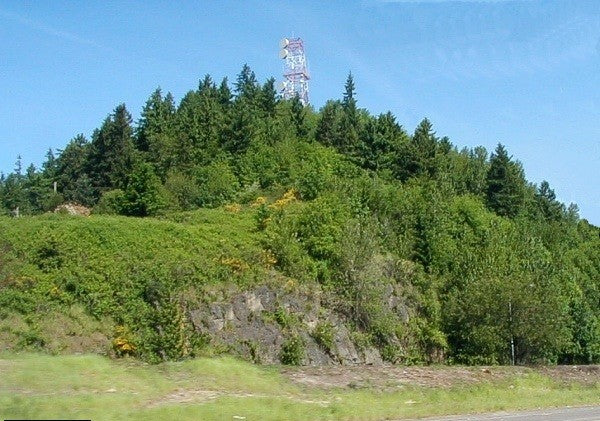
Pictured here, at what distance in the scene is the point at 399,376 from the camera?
2541 cm

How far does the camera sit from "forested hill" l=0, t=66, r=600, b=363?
42750 millimetres

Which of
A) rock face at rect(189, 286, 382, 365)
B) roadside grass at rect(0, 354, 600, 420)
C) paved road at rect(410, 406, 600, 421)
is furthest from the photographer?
rock face at rect(189, 286, 382, 365)

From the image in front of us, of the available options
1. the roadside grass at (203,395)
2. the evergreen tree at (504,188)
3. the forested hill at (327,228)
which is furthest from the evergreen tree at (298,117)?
the roadside grass at (203,395)

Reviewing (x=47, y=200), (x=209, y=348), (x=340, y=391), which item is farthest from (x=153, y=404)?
(x=47, y=200)

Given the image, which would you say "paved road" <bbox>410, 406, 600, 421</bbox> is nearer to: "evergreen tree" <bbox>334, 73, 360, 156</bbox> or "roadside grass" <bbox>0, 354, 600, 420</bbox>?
"roadside grass" <bbox>0, 354, 600, 420</bbox>

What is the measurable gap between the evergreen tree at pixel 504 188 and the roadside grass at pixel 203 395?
50191 mm

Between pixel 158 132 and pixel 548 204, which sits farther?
pixel 548 204

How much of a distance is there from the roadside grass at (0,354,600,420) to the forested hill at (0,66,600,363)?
66.0 ft

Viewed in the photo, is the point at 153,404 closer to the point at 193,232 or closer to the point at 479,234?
the point at 193,232

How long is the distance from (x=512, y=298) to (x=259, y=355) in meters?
16.9

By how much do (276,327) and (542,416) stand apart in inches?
1054

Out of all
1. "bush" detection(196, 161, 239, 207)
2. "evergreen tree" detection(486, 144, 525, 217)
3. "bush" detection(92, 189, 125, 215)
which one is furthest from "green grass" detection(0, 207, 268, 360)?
"evergreen tree" detection(486, 144, 525, 217)

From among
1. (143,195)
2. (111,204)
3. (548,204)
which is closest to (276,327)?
(143,195)

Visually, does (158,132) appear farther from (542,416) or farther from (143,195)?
(542,416)
